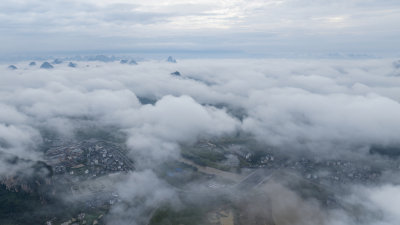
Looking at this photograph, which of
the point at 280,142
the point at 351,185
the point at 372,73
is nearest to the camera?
the point at 351,185

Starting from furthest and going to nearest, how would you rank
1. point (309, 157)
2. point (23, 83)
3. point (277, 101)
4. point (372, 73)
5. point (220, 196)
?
point (372, 73) < point (23, 83) < point (277, 101) < point (309, 157) < point (220, 196)

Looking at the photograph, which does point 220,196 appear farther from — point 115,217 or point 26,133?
point 26,133

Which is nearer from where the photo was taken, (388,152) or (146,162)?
(146,162)

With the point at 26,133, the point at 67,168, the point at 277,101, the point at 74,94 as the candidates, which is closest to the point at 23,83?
the point at 74,94

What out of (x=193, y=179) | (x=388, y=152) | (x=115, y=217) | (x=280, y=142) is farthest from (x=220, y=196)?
(x=388, y=152)

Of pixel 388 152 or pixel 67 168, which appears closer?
pixel 67 168

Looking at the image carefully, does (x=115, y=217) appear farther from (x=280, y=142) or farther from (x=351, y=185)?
(x=280, y=142)

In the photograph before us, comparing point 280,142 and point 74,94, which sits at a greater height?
point 74,94

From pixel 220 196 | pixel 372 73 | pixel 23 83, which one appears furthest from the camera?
pixel 372 73

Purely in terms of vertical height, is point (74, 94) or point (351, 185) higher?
point (74, 94)
